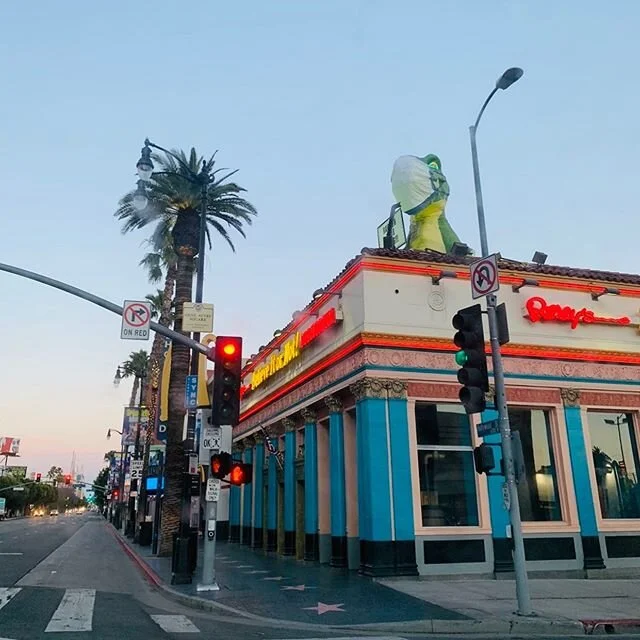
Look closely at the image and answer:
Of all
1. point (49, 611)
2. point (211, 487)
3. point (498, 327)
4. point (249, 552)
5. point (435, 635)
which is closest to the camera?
point (435, 635)

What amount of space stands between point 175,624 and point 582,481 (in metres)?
13.3

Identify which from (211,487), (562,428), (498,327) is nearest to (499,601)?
(498,327)

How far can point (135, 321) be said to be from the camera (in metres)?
13.0

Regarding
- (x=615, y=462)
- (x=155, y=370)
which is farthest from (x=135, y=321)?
(x=155, y=370)

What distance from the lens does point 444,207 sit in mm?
28125

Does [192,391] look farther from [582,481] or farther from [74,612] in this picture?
[582,481]

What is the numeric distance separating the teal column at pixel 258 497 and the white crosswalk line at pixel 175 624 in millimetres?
17646

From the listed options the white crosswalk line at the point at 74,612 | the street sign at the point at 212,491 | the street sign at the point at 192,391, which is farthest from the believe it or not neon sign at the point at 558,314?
the white crosswalk line at the point at 74,612

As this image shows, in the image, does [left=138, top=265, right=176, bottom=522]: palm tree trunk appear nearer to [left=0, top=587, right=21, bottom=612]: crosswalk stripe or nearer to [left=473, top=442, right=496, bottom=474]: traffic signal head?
[left=0, top=587, right=21, bottom=612]: crosswalk stripe

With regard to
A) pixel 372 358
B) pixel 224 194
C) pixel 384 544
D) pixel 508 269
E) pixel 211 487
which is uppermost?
pixel 224 194

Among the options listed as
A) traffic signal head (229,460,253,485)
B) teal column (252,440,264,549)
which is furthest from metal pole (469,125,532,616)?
teal column (252,440,264,549)

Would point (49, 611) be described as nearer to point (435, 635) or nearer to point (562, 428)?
point (435, 635)

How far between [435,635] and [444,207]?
21241 millimetres

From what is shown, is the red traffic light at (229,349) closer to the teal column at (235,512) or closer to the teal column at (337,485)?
the teal column at (337,485)
